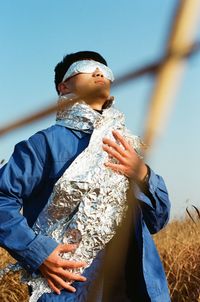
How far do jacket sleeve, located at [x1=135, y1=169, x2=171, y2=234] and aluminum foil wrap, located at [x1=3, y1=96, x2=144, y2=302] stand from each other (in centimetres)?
5

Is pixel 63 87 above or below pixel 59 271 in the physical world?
above

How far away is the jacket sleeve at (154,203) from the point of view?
1.37 m

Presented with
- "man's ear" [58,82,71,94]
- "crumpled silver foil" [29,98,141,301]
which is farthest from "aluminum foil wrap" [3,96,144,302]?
"man's ear" [58,82,71,94]

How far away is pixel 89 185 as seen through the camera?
135 centimetres

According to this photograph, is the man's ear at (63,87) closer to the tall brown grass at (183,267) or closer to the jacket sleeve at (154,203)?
the jacket sleeve at (154,203)

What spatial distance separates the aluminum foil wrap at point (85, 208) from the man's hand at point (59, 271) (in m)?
0.02

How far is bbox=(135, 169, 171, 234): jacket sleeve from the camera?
1.37 metres

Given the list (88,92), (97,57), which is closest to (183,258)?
(97,57)

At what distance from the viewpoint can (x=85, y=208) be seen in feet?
4.44

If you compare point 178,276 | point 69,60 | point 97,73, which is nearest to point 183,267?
point 178,276

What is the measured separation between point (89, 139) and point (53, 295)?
39 centimetres

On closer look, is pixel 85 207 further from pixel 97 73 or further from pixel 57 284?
Answer: pixel 97 73

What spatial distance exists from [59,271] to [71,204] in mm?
153

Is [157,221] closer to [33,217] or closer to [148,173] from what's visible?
[148,173]
